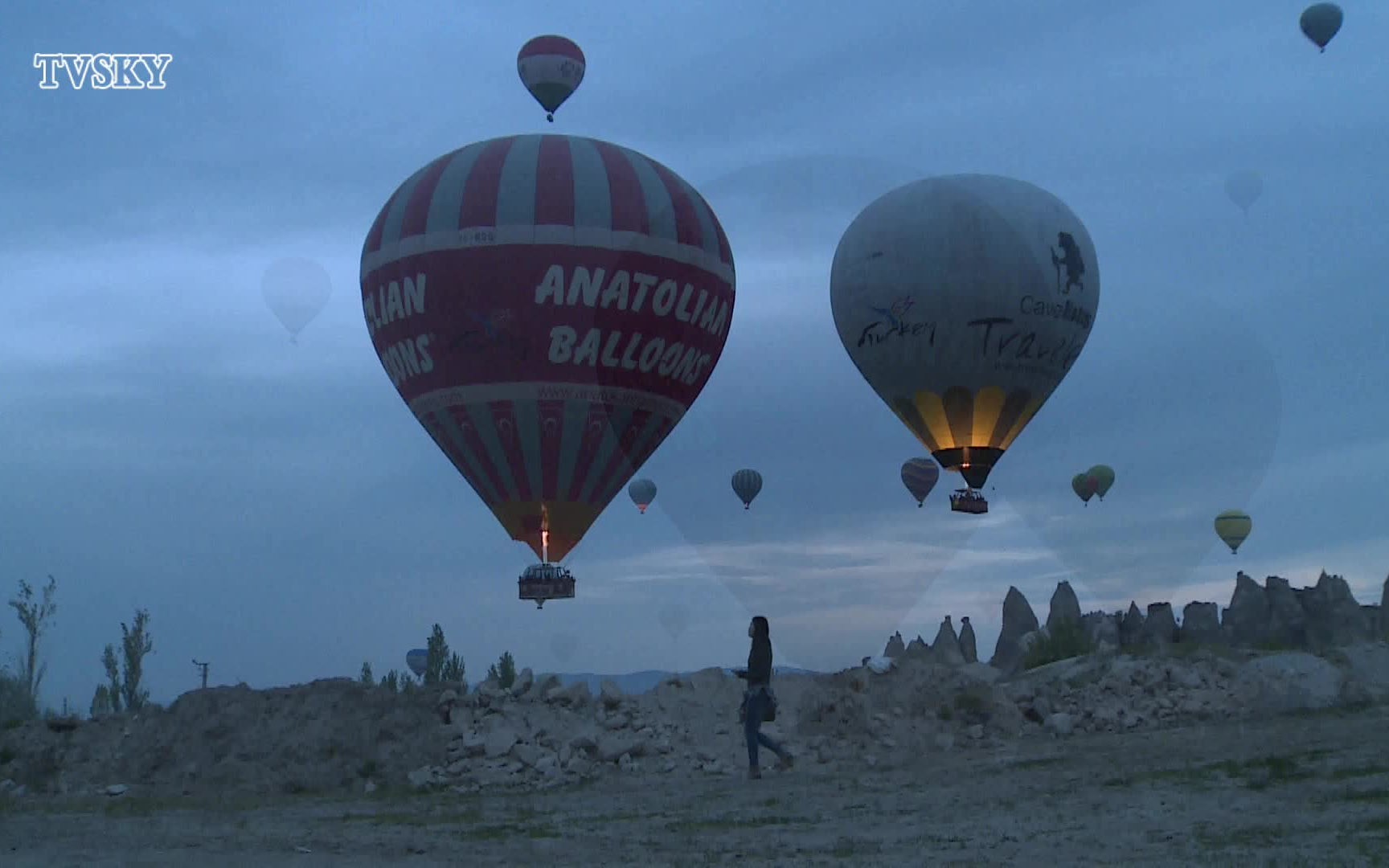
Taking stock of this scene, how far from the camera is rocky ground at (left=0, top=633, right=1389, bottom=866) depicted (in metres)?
10.4

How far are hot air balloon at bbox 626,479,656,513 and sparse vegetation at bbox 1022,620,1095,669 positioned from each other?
16.2 m

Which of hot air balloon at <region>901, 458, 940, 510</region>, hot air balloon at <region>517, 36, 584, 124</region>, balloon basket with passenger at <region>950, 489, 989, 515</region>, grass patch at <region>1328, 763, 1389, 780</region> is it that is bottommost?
grass patch at <region>1328, 763, 1389, 780</region>

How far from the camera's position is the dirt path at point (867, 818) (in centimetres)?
985

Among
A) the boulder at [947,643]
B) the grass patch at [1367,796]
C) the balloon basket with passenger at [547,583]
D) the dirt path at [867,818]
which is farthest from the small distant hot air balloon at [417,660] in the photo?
the grass patch at [1367,796]

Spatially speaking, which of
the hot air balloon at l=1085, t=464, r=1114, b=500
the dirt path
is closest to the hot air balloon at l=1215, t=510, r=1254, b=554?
the hot air balloon at l=1085, t=464, r=1114, b=500

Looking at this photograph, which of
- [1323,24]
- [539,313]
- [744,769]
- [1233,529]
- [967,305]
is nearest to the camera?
[744,769]

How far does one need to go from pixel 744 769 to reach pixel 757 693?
5.56 ft

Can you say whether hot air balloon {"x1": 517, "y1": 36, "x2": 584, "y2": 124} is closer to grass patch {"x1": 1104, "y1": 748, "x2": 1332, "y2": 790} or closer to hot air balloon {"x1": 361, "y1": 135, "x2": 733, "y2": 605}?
hot air balloon {"x1": 361, "y1": 135, "x2": 733, "y2": 605}

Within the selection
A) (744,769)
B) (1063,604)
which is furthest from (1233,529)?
(744,769)

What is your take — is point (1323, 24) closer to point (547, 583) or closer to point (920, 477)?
point (920, 477)

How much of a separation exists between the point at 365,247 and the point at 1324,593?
25.0 meters

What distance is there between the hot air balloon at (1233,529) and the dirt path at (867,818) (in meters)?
43.5

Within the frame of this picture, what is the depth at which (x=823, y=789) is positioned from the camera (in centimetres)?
1409

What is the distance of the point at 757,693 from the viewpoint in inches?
641
